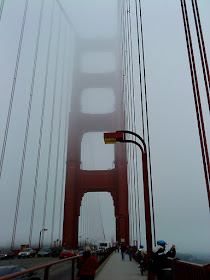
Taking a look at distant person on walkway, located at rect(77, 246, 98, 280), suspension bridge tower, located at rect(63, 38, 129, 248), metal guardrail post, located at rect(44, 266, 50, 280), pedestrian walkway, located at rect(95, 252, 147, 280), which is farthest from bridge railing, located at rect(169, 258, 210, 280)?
suspension bridge tower, located at rect(63, 38, 129, 248)

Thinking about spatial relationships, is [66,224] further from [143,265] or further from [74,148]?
[143,265]

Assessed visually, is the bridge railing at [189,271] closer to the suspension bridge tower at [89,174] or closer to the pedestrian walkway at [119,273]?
the pedestrian walkway at [119,273]

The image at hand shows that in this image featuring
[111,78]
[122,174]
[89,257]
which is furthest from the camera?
[111,78]

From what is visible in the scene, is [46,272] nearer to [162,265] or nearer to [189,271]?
[162,265]

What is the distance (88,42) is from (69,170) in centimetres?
1670

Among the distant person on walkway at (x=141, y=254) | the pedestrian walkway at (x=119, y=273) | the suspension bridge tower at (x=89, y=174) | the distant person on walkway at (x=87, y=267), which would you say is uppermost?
the suspension bridge tower at (x=89, y=174)

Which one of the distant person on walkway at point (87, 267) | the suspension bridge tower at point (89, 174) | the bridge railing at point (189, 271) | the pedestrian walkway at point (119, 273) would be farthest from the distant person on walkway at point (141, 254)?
the suspension bridge tower at point (89, 174)

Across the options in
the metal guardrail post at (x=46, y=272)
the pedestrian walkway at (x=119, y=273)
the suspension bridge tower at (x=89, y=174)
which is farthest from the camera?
the suspension bridge tower at (x=89, y=174)

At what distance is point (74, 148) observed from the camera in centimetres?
2397

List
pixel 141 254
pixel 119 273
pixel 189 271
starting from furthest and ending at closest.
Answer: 1. pixel 141 254
2. pixel 119 273
3. pixel 189 271

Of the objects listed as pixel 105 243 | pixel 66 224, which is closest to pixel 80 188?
pixel 66 224

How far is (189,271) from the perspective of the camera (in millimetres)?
2889

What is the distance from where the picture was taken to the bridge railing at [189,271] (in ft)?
8.08

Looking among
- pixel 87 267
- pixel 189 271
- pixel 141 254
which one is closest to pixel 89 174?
pixel 141 254
